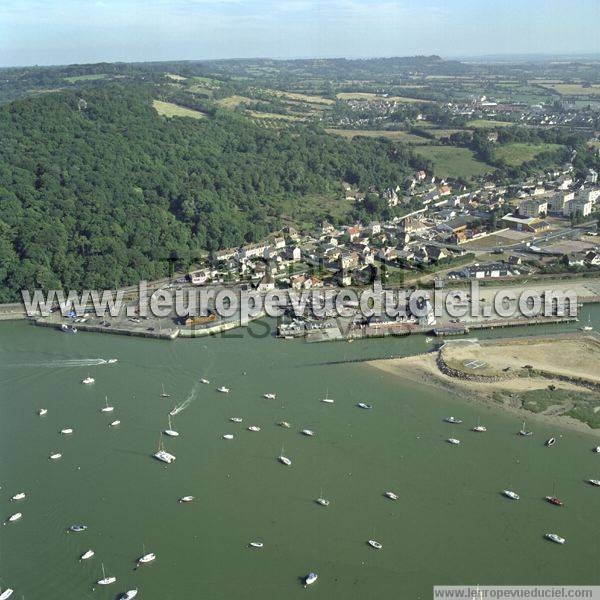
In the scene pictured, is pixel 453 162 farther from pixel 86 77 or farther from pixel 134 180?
pixel 86 77

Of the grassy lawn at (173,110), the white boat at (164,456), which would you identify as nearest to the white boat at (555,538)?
the white boat at (164,456)

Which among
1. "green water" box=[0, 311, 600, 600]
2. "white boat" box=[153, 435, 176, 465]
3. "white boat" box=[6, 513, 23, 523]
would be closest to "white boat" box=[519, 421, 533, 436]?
"green water" box=[0, 311, 600, 600]

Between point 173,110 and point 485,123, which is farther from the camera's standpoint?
point 485,123

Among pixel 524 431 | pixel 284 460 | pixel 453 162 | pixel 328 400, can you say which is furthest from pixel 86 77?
pixel 524 431

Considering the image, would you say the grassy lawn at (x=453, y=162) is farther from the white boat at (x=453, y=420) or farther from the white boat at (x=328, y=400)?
the white boat at (x=453, y=420)

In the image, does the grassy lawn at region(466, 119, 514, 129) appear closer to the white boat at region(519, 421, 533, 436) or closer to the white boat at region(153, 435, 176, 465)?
the white boat at region(519, 421, 533, 436)

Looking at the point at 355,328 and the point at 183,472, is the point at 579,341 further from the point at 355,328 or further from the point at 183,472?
the point at 183,472

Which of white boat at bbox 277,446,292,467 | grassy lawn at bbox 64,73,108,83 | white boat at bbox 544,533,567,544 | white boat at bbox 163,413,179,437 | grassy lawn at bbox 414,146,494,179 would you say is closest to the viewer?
white boat at bbox 544,533,567,544
